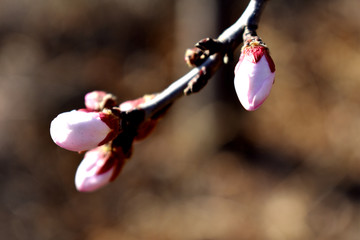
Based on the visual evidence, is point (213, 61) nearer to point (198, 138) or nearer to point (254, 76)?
point (254, 76)

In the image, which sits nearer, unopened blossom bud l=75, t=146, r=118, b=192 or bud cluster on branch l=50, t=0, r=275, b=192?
bud cluster on branch l=50, t=0, r=275, b=192

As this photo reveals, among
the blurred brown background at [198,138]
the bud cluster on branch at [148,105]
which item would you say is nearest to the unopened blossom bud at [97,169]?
the bud cluster on branch at [148,105]

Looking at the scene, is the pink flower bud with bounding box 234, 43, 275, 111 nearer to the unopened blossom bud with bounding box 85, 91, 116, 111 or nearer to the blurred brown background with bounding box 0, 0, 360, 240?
the unopened blossom bud with bounding box 85, 91, 116, 111

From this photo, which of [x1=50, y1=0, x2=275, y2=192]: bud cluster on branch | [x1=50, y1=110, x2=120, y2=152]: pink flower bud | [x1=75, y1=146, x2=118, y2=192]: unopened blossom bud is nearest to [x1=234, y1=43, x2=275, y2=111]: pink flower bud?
[x1=50, y1=0, x2=275, y2=192]: bud cluster on branch

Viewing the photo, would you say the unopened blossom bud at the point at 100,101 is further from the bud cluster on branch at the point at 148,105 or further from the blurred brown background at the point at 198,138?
the blurred brown background at the point at 198,138

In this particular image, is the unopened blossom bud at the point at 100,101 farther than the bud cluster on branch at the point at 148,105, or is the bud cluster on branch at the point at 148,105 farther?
the unopened blossom bud at the point at 100,101

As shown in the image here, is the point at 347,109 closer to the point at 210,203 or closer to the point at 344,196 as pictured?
the point at 344,196

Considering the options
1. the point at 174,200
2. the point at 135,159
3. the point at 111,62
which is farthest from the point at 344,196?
the point at 111,62
